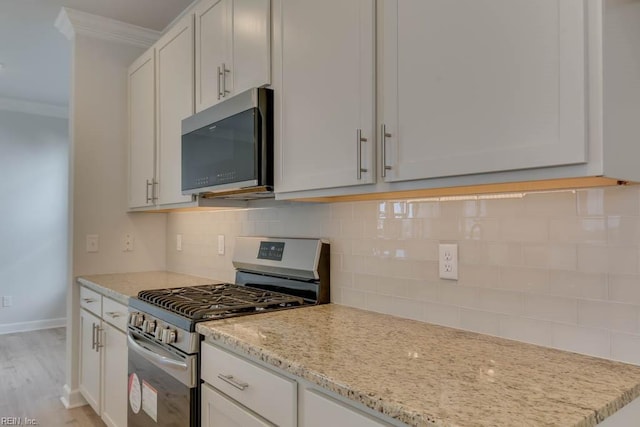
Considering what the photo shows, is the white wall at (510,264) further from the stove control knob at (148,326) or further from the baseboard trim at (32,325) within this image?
the baseboard trim at (32,325)

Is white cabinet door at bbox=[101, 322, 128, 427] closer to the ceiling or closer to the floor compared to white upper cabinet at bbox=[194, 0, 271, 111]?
closer to the floor

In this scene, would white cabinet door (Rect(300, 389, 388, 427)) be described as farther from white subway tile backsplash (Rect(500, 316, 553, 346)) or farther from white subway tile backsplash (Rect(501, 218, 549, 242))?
white subway tile backsplash (Rect(501, 218, 549, 242))

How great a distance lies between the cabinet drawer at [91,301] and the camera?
8.46ft

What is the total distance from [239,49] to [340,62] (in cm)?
67

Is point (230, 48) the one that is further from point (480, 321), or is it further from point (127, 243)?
point (127, 243)

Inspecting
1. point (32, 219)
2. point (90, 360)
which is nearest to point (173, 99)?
point (90, 360)

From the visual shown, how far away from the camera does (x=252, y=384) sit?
1.29 metres

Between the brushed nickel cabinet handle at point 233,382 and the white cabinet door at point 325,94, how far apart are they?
67 cm

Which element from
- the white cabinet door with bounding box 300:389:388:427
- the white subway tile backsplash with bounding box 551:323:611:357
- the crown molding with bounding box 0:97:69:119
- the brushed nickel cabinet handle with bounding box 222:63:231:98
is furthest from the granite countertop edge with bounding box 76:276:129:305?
the crown molding with bounding box 0:97:69:119

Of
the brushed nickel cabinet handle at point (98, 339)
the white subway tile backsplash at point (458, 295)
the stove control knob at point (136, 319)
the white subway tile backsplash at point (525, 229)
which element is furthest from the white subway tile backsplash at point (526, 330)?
the brushed nickel cabinet handle at point (98, 339)

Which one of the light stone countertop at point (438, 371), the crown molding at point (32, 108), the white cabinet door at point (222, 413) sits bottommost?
the white cabinet door at point (222, 413)

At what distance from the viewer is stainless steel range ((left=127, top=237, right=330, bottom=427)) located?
5.26ft

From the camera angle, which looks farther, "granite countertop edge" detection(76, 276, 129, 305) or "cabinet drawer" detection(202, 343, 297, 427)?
"granite countertop edge" detection(76, 276, 129, 305)

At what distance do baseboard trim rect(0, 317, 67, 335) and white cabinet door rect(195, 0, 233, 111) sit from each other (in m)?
4.26
